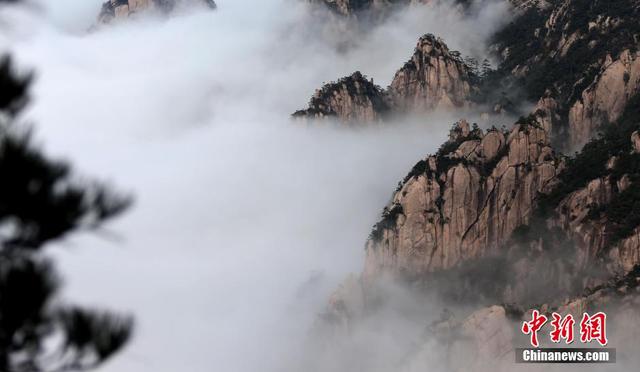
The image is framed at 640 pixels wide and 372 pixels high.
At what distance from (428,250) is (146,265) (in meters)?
114

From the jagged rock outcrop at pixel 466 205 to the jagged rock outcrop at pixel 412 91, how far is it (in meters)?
37.5

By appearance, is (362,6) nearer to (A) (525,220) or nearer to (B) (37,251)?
(A) (525,220)

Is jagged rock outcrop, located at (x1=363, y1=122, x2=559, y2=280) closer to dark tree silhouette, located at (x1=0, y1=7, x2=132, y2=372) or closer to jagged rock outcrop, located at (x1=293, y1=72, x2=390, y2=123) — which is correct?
jagged rock outcrop, located at (x1=293, y1=72, x2=390, y2=123)

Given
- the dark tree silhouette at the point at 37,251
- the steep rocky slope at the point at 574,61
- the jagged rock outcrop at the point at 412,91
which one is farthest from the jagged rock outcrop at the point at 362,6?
the dark tree silhouette at the point at 37,251

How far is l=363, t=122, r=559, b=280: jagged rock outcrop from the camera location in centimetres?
7569

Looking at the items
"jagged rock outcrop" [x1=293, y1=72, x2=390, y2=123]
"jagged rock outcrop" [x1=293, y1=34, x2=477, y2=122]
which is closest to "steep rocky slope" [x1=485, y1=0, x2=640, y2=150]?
"jagged rock outcrop" [x1=293, y1=34, x2=477, y2=122]

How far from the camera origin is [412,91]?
119 metres

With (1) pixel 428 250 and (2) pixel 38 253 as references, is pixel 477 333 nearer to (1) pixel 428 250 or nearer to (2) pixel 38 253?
(1) pixel 428 250

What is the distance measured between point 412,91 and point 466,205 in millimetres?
45155

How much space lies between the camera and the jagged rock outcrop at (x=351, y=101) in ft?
390

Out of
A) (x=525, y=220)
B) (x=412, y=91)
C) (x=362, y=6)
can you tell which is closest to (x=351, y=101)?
(x=412, y=91)

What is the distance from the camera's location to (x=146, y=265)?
17962 cm

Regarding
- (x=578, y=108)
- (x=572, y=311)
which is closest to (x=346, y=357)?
(x=572, y=311)

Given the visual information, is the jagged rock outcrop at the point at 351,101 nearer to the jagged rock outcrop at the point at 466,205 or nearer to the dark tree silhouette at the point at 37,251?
the jagged rock outcrop at the point at 466,205
